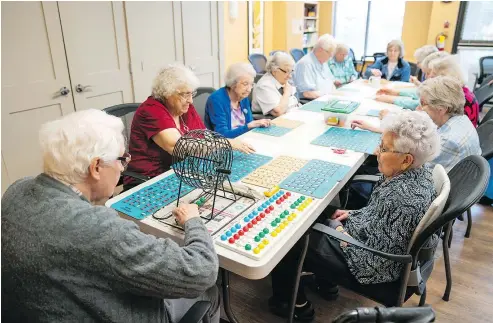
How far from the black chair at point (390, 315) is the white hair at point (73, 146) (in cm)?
71

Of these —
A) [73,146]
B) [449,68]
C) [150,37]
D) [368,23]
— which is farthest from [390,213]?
[368,23]

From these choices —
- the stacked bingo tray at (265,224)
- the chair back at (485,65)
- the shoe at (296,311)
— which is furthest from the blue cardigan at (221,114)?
the chair back at (485,65)

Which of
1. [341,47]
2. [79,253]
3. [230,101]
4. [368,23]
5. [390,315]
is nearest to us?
[390,315]

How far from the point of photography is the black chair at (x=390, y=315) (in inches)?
24.7

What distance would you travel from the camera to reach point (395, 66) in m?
4.66

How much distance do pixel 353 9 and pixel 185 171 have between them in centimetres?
714

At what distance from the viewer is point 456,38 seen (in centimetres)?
590

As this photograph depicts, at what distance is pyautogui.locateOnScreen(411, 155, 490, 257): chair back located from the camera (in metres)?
1.19

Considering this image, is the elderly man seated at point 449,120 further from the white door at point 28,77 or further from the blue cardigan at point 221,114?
the white door at point 28,77

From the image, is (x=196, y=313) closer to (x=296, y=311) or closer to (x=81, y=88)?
(x=296, y=311)

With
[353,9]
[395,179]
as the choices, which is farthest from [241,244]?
[353,9]

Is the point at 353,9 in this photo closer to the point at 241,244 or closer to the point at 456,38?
the point at 456,38

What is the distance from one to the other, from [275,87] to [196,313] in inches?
90.5

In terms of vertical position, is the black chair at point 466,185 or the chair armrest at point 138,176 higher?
the black chair at point 466,185
